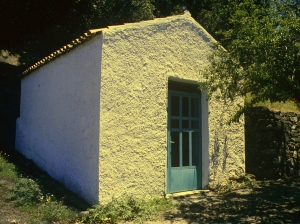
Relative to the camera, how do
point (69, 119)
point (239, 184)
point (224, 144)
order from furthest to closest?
point (239, 184) < point (224, 144) < point (69, 119)

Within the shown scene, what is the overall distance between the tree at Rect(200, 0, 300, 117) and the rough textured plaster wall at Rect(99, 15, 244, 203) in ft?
2.78

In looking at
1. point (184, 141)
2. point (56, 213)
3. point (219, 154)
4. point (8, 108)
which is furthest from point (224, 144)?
point (8, 108)

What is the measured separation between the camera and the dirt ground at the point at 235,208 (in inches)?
199

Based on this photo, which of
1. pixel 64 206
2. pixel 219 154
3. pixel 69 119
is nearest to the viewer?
pixel 64 206

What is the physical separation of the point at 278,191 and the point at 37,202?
5278 mm

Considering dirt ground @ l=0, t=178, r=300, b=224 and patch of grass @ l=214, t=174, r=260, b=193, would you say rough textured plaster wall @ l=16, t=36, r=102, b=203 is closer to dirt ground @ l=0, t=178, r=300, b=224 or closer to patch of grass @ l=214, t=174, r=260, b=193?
dirt ground @ l=0, t=178, r=300, b=224

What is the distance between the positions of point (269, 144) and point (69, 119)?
5.35m

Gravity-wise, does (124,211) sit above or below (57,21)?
below

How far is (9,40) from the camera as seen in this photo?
43.3 ft

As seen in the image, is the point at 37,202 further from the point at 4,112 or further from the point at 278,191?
the point at 4,112

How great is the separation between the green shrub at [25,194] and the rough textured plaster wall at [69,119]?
77 centimetres

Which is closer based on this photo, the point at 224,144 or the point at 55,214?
the point at 55,214

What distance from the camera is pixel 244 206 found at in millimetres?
5844

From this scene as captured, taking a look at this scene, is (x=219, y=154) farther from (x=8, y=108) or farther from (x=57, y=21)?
(x=57, y=21)
